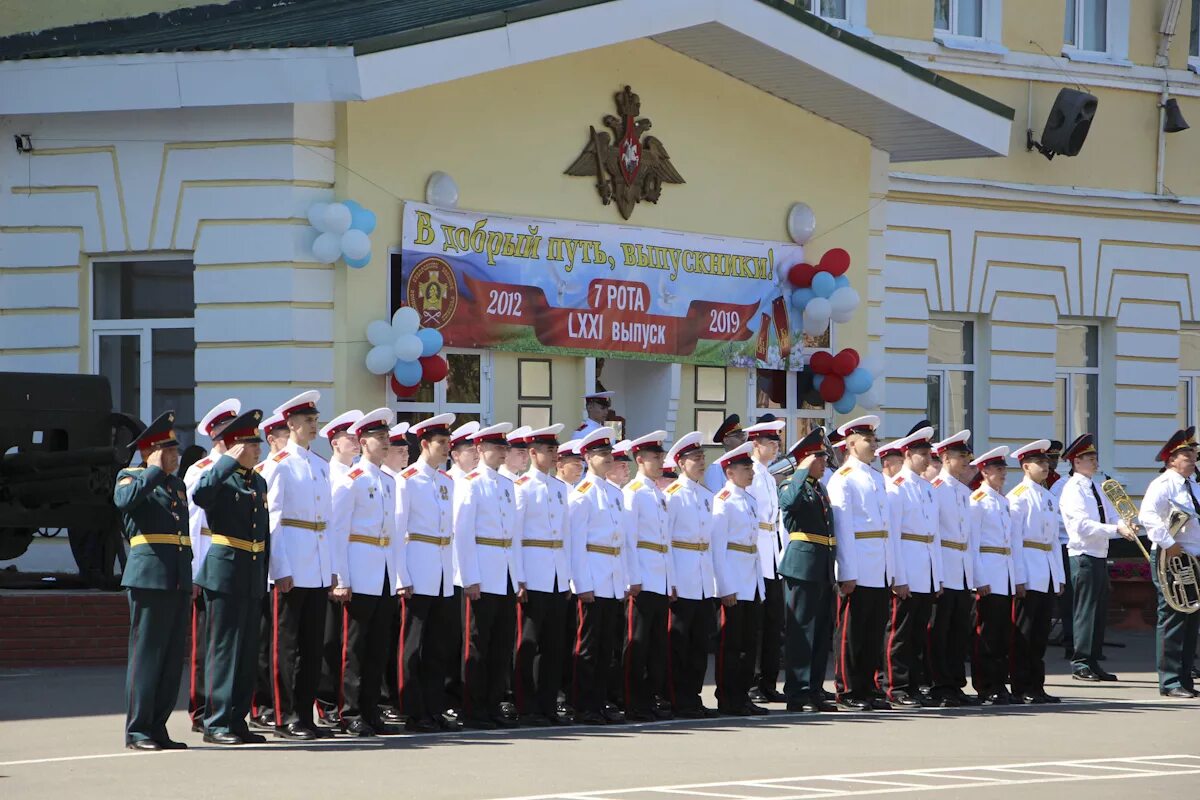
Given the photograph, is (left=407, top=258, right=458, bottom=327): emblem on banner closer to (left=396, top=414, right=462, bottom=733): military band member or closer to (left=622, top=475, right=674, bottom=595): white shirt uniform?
(left=622, top=475, right=674, bottom=595): white shirt uniform

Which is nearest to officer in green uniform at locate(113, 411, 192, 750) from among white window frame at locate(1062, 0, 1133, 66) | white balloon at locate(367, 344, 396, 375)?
white balloon at locate(367, 344, 396, 375)

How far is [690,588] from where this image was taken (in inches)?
541

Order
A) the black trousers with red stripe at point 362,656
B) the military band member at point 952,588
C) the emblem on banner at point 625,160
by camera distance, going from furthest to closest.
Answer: the emblem on banner at point 625,160
the military band member at point 952,588
the black trousers with red stripe at point 362,656

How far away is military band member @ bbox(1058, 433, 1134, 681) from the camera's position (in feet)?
Result: 54.9

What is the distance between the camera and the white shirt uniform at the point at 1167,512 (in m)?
15.8

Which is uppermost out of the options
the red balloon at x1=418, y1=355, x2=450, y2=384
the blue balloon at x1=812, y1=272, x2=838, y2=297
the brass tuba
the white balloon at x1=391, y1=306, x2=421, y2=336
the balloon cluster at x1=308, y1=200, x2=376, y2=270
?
the balloon cluster at x1=308, y1=200, x2=376, y2=270

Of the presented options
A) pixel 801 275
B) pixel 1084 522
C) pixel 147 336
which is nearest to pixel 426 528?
pixel 147 336

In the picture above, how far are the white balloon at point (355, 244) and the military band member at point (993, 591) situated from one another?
4.89 m

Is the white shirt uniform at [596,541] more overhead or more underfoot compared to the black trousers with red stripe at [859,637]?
more overhead

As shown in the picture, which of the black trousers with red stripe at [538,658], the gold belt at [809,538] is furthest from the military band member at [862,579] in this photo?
the black trousers with red stripe at [538,658]

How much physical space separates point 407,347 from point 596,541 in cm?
412

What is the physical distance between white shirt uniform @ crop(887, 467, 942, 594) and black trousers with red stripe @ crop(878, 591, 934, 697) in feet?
0.34

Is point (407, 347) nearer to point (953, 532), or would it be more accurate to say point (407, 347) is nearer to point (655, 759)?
point (953, 532)

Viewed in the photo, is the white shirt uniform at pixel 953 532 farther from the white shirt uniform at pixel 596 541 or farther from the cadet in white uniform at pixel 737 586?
the white shirt uniform at pixel 596 541
